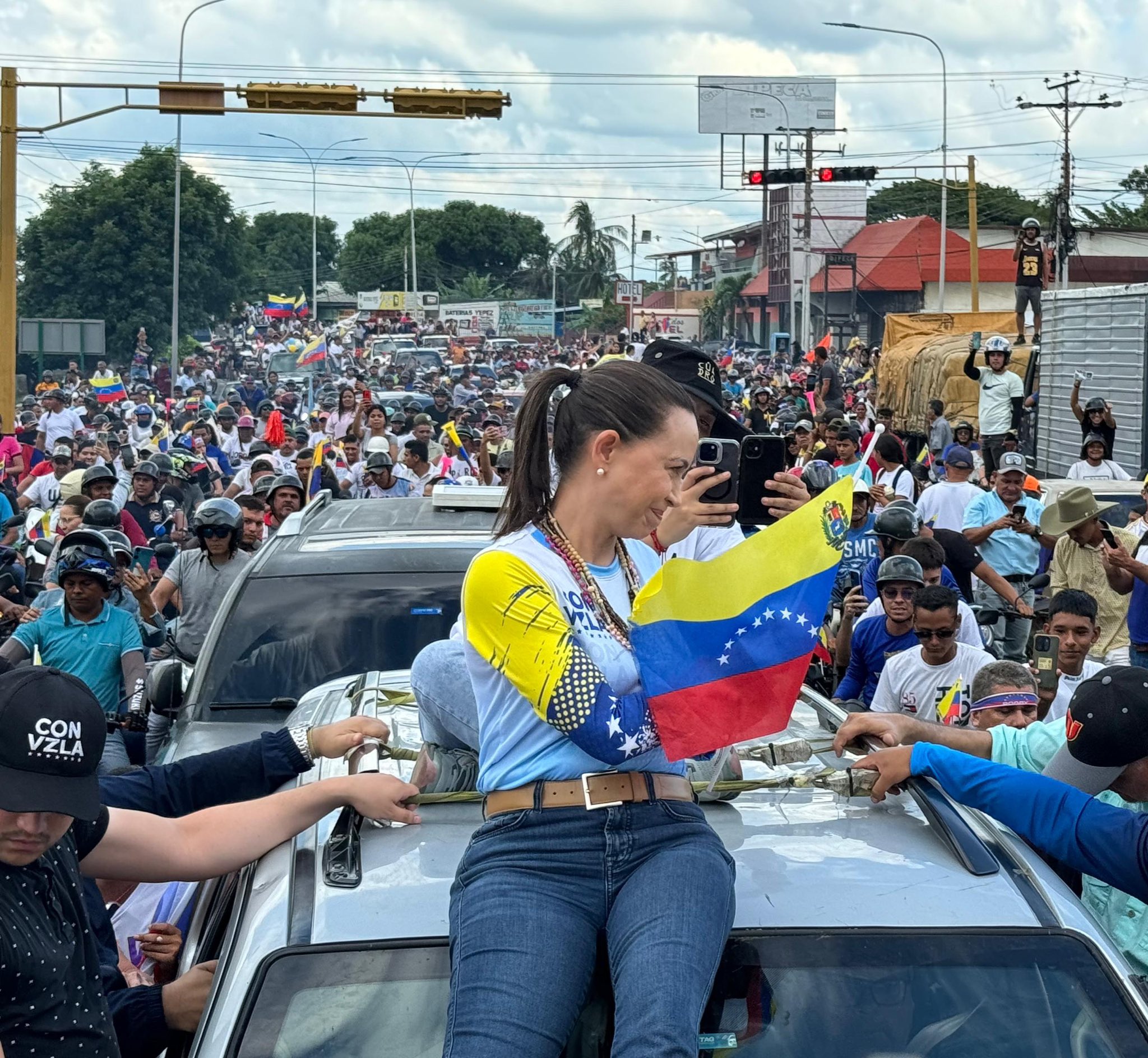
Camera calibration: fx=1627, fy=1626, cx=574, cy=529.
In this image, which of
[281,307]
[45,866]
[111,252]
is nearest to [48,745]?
[45,866]

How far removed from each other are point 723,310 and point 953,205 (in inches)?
562

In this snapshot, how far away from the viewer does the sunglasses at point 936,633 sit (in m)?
7.02

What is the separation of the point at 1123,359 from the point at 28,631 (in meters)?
15.3

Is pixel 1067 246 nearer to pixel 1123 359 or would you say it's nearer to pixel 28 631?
pixel 1123 359

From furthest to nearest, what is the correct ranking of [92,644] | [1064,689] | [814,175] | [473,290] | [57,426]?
[473,290]
[814,175]
[57,426]
[92,644]
[1064,689]

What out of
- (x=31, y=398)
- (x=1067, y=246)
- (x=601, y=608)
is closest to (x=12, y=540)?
(x=601, y=608)

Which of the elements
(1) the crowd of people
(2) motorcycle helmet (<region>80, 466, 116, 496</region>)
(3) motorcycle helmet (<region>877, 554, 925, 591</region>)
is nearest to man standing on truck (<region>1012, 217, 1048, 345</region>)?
(2) motorcycle helmet (<region>80, 466, 116, 496</region>)

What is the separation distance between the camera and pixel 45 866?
8.84 feet

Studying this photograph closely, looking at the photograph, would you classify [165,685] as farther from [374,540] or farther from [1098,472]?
[1098,472]

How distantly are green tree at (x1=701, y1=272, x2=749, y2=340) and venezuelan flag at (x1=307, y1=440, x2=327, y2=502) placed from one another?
78.9 meters

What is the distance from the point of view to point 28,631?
767cm

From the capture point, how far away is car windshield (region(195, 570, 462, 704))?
250 inches

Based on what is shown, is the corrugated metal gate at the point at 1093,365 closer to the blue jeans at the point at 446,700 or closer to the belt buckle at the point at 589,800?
the blue jeans at the point at 446,700

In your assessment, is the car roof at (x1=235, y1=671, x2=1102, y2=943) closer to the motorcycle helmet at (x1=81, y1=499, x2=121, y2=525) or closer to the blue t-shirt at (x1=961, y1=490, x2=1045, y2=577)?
the motorcycle helmet at (x1=81, y1=499, x2=121, y2=525)
